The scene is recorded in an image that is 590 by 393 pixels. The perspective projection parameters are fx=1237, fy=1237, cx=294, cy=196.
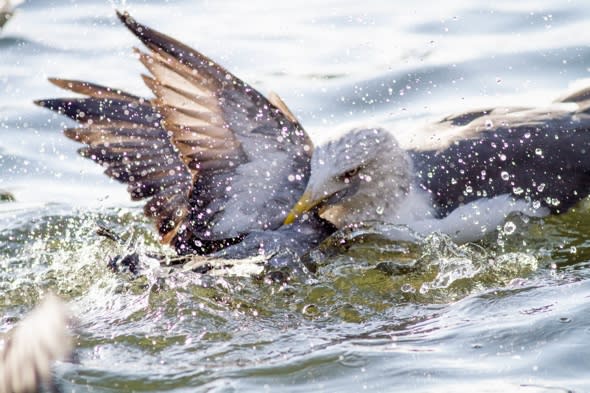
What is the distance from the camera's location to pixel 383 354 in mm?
5770

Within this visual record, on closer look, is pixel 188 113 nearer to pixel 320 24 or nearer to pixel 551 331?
pixel 551 331

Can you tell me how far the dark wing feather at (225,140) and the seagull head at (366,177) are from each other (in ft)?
0.91

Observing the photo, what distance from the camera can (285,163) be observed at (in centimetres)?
718

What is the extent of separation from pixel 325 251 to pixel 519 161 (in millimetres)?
1268

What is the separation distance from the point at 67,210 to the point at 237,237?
7.02 ft

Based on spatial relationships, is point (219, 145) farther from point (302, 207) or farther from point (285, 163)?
point (302, 207)

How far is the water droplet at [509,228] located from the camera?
7.48 meters

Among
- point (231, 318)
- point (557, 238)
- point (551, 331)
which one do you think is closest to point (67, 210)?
point (231, 318)

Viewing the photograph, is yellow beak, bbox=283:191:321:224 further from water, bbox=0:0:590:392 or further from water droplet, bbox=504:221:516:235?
water droplet, bbox=504:221:516:235

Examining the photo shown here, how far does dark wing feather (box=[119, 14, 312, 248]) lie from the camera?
7012mm

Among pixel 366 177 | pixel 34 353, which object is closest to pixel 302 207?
pixel 366 177

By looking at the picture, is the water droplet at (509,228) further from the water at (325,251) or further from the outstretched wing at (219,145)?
the outstretched wing at (219,145)

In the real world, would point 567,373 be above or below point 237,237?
below

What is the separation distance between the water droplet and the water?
0.05 ft
